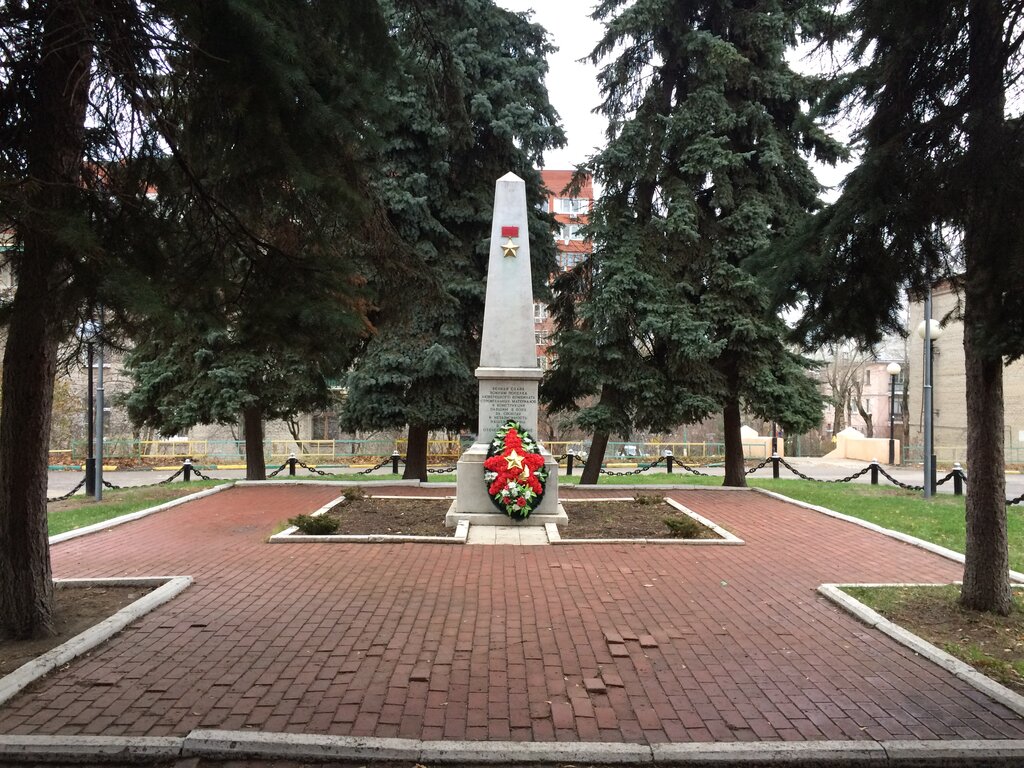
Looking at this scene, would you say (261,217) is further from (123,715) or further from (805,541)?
(805,541)

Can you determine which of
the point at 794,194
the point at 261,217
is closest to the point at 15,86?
the point at 261,217

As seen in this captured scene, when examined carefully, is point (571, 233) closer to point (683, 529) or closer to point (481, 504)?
point (481, 504)

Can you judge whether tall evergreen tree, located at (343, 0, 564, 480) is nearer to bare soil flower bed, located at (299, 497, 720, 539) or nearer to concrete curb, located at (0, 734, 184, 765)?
bare soil flower bed, located at (299, 497, 720, 539)

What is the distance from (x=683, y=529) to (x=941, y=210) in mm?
5677

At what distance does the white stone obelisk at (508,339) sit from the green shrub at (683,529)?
1.98 m

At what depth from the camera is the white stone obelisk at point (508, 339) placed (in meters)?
11.6

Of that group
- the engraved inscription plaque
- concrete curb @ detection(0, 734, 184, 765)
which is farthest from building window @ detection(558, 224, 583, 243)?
concrete curb @ detection(0, 734, 184, 765)

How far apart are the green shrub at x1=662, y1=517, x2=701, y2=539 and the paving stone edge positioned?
5.77m

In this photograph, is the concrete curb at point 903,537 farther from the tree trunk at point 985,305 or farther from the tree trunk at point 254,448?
the tree trunk at point 254,448

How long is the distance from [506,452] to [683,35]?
35.0 feet

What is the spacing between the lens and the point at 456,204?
16.3m

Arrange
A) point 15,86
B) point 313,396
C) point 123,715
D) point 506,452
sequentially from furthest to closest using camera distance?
point 313,396 < point 506,452 < point 15,86 < point 123,715

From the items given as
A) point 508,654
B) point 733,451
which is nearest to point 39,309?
point 508,654

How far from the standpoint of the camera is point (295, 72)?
4109 millimetres
